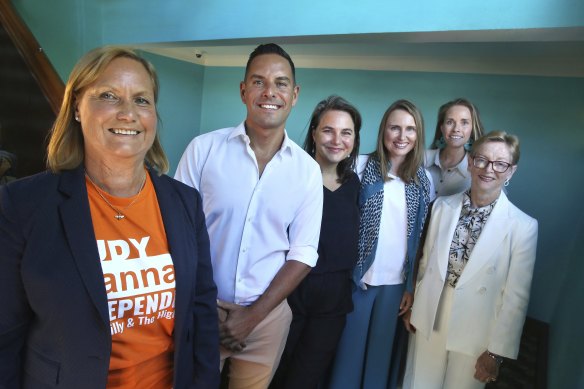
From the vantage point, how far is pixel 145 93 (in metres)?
1.08

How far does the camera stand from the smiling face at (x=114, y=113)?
3.30ft

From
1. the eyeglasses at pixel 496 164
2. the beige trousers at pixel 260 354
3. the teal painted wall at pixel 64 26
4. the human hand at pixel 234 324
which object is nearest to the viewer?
the human hand at pixel 234 324

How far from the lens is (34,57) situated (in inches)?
144

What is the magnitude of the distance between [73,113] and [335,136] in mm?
1290

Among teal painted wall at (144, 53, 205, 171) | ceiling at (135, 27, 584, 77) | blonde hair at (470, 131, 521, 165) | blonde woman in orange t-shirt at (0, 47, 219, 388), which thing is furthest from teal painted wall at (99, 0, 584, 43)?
blonde woman in orange t-shirt at (0, 47, 219, 388)

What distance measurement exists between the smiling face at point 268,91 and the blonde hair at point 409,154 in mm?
769

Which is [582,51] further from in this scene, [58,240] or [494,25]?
[58,240]

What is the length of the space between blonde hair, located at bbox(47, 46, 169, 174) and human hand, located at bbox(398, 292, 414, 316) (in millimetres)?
1847

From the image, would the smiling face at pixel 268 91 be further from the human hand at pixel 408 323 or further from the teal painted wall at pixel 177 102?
the teal painted wall at pixel 177 102

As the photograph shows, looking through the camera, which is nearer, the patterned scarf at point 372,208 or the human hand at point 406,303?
the patterned scarf at point 372,208

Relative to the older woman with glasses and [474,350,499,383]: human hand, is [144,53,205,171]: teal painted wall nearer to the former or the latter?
the older woman with glasses

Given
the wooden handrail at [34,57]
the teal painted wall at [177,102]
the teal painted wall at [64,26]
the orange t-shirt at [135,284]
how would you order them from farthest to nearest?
the teal painted wall at [177,102], the teal painted wall at [64,26], the wooden handrail at [34,57], the orange t-shirt at [135,284]

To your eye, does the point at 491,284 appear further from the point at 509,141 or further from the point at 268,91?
the point at 268,91

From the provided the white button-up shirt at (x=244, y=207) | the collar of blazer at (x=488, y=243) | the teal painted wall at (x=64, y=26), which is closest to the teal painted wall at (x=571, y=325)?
the collar of blazer at (x=488, y=243)
